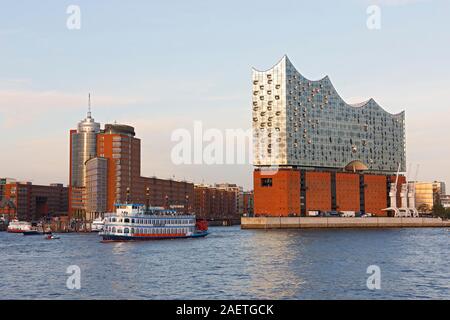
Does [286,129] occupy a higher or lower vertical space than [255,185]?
higher

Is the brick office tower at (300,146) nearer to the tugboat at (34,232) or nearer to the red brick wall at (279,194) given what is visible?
the red brick wall at (279,194)

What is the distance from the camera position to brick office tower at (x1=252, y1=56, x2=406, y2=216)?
578 ft

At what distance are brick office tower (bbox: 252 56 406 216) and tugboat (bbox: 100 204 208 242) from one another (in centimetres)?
6239

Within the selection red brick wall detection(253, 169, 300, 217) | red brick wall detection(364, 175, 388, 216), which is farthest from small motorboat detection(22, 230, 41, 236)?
red brick wall detection(364, 175, 388, 216)

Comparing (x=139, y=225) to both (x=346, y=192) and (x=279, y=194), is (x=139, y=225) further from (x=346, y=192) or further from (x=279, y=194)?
(x=346, y=192)

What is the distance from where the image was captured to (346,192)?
189125 millimetres

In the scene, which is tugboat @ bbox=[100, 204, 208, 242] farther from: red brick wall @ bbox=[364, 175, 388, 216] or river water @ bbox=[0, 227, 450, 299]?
red brick wall @ bbox=[364, 175, 388, 216]

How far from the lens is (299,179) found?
586 feet

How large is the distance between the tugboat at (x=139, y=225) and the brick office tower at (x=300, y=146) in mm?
62387

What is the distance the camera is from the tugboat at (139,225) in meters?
107

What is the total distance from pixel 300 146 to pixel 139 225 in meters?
84.3

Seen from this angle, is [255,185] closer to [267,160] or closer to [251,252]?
[267,160]
